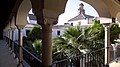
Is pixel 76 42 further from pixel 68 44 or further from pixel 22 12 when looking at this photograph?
pixel 22 12

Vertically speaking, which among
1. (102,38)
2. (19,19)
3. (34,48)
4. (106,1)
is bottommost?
(34,48)

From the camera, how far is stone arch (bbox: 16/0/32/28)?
11.9 feet

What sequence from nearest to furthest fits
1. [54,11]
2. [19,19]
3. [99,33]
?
[54,11]
[19,19]
[99,33]

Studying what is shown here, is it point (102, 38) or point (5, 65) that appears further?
point (102, 38)

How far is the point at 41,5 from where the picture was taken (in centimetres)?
201

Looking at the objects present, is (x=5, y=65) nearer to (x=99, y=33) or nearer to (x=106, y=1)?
(x=106, y=1)

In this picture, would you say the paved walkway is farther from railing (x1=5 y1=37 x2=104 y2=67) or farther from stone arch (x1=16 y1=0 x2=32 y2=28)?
stone arch (x1=16 y1=0 x2=32 y2=28)

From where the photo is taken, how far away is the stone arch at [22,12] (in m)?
3.64

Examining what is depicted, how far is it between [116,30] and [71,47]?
3.01m

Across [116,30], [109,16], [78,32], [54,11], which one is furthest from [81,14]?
[54,11]

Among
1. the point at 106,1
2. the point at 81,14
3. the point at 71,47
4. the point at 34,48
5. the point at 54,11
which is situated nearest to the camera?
the point at 54,11

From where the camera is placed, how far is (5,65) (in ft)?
15.0

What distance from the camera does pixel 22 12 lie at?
13.3ft

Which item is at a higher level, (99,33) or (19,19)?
(19,19)
